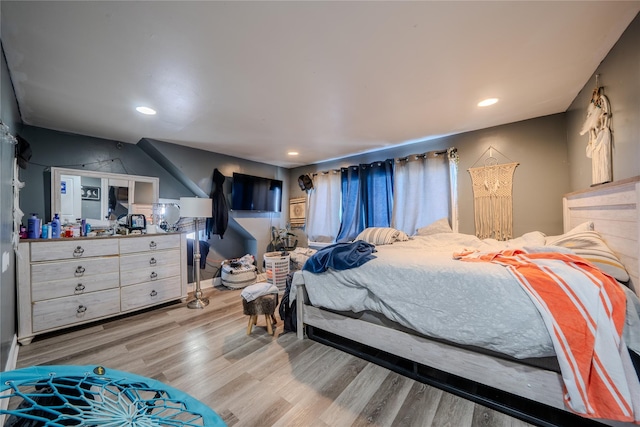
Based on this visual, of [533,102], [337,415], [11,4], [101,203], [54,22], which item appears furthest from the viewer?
[101,203]

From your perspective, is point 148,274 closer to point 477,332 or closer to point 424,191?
point 477,332

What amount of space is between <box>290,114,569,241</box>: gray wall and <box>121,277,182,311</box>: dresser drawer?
3.73 meters

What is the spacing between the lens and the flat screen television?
3.95 metres

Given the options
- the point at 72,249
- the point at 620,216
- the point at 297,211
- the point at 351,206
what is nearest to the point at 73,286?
the point at 72,249

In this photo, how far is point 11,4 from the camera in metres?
1.15

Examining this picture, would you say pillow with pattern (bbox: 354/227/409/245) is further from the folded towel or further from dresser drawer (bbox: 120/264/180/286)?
dresser drawer (bbox: 120/264/180/286)

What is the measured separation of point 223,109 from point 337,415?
252cm

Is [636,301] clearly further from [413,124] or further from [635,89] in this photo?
[413,124]

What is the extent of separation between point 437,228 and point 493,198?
693 millimetres

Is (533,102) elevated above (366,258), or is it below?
above

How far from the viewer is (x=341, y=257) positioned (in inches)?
77.9

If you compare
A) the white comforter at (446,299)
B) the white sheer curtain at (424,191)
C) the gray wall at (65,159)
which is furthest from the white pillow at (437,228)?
the gray wall at (65,159)

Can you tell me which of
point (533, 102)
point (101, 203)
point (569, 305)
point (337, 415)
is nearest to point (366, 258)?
point (337, 415)

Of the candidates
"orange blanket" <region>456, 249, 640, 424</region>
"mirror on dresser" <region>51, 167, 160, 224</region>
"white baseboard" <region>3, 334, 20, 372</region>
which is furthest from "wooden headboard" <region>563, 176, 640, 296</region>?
"mirror on dresser" <region>51, 167, 160, 224</region>
